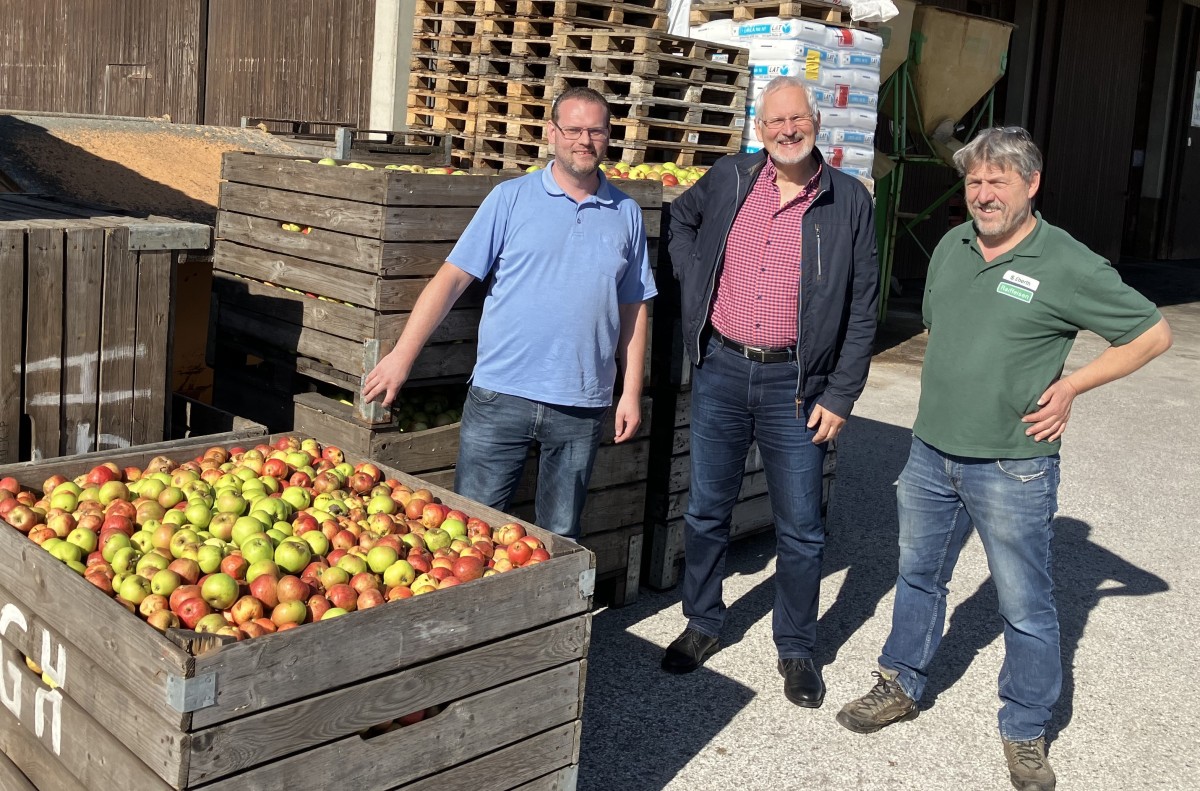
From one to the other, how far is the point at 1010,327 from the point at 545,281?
5.26 feet

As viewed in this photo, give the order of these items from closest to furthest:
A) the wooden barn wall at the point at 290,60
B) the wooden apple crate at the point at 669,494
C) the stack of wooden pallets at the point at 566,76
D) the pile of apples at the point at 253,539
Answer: the pile of apples at the point at 253,539 → the wooden apple crate at the point at 669,494 → the stack of wooden pallets at the point at 566,76 → the wooden barn wall at the point at 290,60

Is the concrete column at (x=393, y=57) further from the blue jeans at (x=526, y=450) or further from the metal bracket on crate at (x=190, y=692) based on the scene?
the metal bracket on crate at (x=190, y=692)

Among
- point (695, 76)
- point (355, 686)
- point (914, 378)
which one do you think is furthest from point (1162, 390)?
point (355, 686)

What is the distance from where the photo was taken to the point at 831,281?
15.1 feet

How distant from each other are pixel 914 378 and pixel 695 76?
4032 mm

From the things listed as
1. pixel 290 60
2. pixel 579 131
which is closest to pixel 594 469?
pixel 579 131

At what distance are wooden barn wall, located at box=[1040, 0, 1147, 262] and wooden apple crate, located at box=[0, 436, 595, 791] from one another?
61.5ft

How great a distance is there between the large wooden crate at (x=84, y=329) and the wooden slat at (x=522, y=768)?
1.99 metres

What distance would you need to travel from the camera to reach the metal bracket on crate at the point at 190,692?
2.73 meters

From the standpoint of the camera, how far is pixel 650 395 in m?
5.80

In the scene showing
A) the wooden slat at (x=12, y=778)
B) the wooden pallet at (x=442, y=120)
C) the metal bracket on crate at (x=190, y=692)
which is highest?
the wooden pallet at (x=442, y=120)

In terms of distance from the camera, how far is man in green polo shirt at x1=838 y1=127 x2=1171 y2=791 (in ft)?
13.3

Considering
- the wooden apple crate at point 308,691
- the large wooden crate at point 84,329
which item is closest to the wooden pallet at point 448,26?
the large wooden crate at point 84,329

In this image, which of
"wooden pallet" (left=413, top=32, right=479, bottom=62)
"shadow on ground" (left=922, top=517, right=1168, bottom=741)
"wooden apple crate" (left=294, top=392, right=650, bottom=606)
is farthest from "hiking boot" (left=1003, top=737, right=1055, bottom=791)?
"wooden pallet" (left=413, top=32, right=479, bottom=62)
